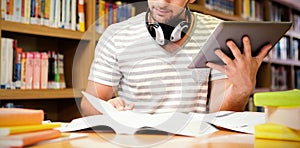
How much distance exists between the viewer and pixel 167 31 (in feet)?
2.31

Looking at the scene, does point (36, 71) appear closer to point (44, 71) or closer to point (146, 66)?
point (44, 71)

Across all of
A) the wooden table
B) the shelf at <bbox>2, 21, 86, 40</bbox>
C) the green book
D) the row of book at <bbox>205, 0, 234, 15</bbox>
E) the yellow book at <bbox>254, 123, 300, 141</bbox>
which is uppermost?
the row of book at <bbox>205, 0, 234, 15</bbox>

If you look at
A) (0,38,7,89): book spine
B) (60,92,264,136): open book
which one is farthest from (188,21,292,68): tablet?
(0,38,7,89): book spine

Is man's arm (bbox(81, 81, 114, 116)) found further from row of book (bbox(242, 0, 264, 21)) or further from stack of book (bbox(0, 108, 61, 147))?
row of book (bbox(242, 0, 264, 21))

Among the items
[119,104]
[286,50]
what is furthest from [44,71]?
[286,50]

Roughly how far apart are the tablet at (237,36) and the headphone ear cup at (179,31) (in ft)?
0.17

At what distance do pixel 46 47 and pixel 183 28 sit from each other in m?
1.55

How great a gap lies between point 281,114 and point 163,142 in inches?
8.0

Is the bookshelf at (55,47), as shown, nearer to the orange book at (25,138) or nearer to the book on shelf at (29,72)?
the book on shelf at (29,72)

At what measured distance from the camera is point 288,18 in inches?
161

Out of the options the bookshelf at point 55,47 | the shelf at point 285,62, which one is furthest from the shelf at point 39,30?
the shelf at point 285,62

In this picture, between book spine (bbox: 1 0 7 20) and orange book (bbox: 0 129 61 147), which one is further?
book spine (bbox: 1 0 7 20)

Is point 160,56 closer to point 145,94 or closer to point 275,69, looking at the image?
point 145,94

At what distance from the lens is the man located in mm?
718
